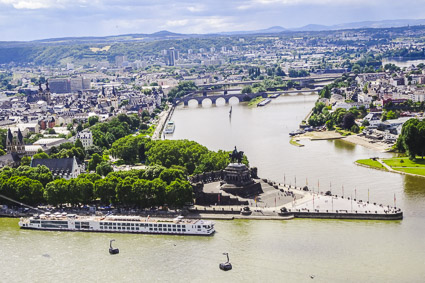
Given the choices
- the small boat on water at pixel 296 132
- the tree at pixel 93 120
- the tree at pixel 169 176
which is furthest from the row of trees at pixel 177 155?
the tree at pixel 93 120

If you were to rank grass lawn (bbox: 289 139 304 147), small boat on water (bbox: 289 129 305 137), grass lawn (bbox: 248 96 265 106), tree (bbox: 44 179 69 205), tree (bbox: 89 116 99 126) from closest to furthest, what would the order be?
1. tree (bbox: 44 179 69 205)
2. grass lawn (bbox: 289 139 304 147)
3. small boat on water (bbox: 289 129 305 137)
4. tree (bbox: 89 116 99 126)
5. grass lawn (bbox: 248 96 265 106)

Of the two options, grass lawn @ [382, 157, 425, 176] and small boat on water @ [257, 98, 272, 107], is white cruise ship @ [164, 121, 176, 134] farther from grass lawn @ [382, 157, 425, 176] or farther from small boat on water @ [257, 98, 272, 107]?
grass lawn @ [382, 157, 425, 176]

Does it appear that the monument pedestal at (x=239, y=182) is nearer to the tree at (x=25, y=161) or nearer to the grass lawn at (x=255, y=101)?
the tree at (x=25, y=161)

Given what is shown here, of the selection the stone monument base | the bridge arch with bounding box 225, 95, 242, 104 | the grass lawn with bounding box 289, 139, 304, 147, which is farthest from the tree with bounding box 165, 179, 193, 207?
the bridge arch with bounding box 225, 95, 242, 104

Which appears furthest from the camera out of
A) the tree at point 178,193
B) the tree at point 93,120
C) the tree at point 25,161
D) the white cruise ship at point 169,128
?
the tree at point 93,120

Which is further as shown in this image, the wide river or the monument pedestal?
the monument pedestal

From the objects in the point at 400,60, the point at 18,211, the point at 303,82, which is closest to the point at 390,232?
the point at 18,211

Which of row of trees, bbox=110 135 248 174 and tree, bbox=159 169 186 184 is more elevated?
tree, bbox=159 169 186 184
